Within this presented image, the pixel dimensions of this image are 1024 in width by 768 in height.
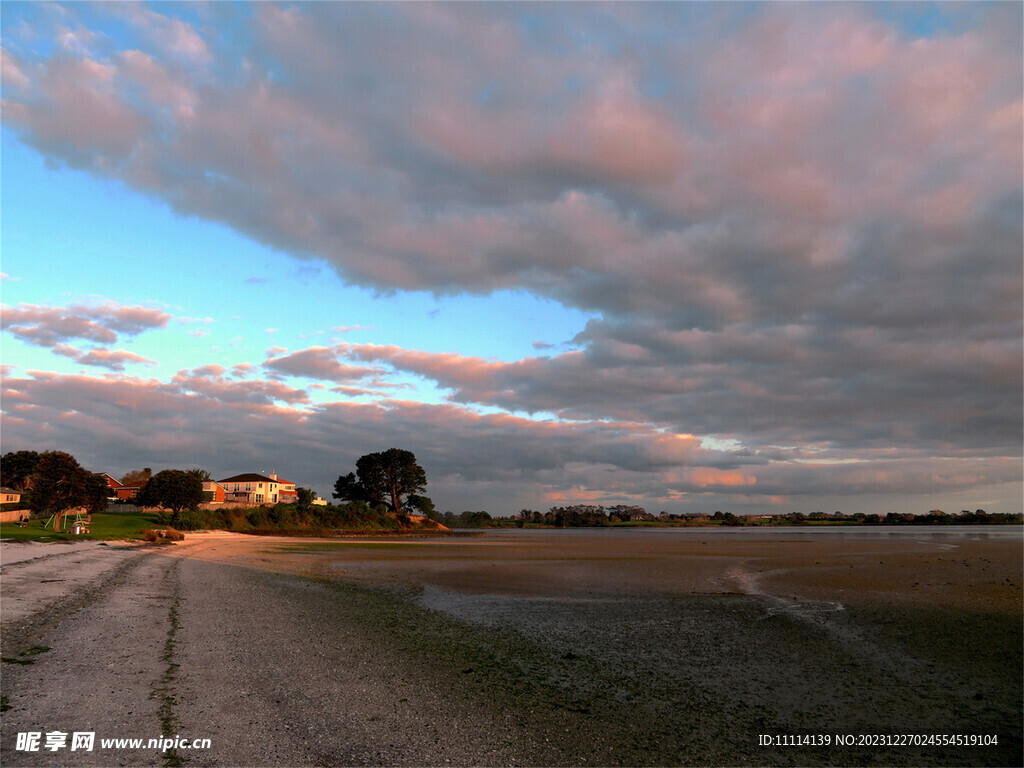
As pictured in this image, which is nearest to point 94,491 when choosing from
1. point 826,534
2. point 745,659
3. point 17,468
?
point 17,468

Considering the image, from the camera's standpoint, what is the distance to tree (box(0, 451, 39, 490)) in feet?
362

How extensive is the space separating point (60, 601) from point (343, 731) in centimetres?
1653

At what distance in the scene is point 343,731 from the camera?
938 centimetres

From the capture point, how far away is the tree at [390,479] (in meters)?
136

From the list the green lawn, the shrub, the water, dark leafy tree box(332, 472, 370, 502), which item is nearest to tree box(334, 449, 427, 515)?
dark leafy tree box(332, 472, 370, 502)

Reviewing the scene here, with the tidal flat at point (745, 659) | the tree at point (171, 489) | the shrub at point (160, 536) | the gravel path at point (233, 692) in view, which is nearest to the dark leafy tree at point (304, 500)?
the tree at point (171, 489)

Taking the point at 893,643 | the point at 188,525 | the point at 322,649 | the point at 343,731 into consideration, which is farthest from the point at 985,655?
the point at 188,525

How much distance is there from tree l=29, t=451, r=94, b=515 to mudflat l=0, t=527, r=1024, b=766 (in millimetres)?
46795

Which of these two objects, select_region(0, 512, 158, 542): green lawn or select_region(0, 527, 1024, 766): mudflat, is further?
select_region(0, 512, 158, 542): green lawn

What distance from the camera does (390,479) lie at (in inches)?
5364

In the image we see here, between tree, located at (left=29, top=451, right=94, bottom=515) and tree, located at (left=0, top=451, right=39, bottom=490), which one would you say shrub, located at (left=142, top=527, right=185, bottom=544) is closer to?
tree, located at (left=29, top=451, right=94, bottom=515)

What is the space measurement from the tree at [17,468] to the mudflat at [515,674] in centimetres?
11288

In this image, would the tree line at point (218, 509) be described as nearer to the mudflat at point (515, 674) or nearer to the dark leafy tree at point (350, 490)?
the dark leafy tree at point (350, 490)

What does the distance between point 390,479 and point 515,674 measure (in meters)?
127
